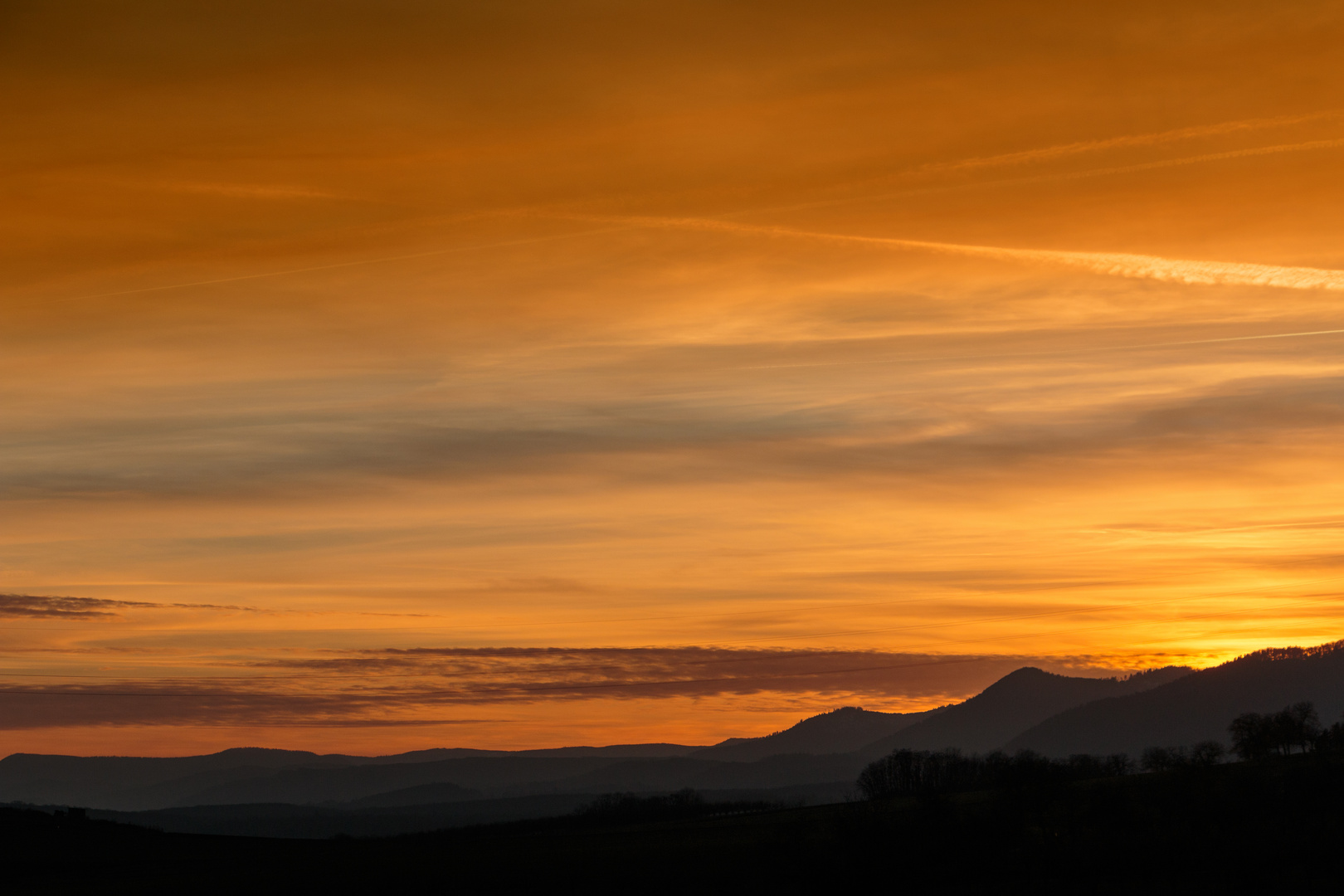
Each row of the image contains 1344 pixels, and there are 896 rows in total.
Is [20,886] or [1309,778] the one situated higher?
[1309,778]

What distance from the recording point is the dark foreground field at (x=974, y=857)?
11400 centimetres

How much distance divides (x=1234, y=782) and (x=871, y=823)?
59330 mm

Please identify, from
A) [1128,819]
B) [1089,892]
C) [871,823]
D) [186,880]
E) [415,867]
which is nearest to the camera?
[1089,892]

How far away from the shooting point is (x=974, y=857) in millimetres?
120125

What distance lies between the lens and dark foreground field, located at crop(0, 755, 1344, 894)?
374ft

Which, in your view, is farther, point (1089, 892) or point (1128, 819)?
point (1128, 819)

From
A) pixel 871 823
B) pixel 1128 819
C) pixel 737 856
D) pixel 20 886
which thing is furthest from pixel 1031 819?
pixel 20 886

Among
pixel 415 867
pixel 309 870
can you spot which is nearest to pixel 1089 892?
pixel 415 867

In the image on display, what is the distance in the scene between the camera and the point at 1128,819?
138 m

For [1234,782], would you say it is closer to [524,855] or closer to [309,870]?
[524,855]

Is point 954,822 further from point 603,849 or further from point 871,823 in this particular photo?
point 603,849

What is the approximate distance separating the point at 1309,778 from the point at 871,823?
65906 millimetres

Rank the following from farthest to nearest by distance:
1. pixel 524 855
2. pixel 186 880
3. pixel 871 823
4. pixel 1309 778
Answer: pixel 524 855, pixel 186 880, pixel 1309 778, pixel 871 823

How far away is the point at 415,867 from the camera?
173 m
